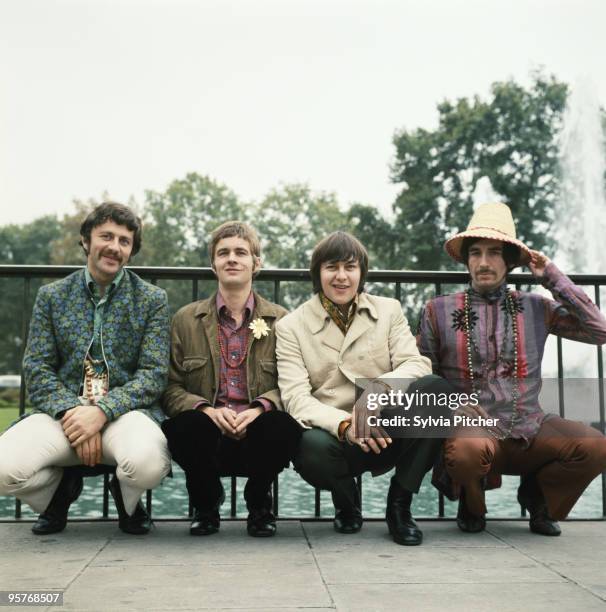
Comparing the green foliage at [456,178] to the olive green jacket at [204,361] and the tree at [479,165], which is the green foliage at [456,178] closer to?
the tree at [479,165]

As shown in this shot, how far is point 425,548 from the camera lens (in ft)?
10.3

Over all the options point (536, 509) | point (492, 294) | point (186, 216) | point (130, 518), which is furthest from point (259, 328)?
point (186, 216)

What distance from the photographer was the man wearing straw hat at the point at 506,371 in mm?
3410

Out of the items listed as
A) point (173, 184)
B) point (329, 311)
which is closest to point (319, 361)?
point (329, 311)

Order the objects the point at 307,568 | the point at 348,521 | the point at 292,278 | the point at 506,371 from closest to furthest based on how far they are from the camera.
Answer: the point at 307,568
the point at 348,521
the point at 506,371
the point at 292,278

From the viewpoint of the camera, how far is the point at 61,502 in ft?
11.3

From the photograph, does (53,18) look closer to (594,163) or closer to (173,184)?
(173,184)

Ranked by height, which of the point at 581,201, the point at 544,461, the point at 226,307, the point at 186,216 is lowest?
the point at 544,461

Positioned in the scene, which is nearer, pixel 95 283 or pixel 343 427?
pixel 343 427

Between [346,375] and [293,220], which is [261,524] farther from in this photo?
[293,220]

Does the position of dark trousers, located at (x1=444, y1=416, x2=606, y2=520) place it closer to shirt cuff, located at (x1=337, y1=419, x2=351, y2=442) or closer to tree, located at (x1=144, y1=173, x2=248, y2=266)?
shirt cuff, located at (x1=337, y1=419, x2=351, y2=442)

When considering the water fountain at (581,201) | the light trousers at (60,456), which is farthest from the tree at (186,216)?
the light trousers at (60,456)

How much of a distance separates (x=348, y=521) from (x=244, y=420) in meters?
0.72

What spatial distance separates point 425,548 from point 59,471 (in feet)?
5.52
